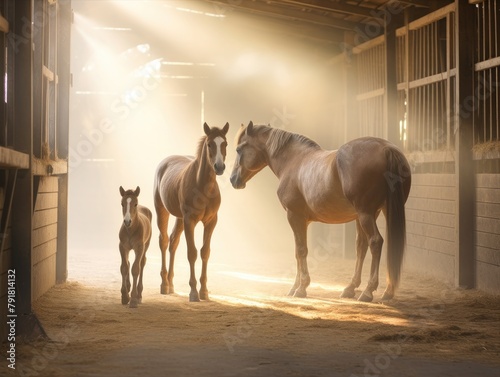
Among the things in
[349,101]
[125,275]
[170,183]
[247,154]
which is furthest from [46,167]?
[349,101]

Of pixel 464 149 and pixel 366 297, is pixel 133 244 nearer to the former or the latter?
pixel 366 297

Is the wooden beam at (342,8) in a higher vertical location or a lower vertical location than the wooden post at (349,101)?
higher

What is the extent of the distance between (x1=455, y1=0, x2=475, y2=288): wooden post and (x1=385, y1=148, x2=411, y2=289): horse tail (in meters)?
1.34

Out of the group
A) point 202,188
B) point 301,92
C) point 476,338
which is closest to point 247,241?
point 301,92

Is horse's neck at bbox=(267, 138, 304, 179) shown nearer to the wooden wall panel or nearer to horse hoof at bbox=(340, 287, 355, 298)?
horse hoof at bbox=(340, 287, 355, 298)

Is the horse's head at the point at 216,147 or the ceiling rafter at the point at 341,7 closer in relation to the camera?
the horse's head at the point at 216,147

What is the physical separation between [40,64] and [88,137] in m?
14.1

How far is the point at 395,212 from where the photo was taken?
24.5ft

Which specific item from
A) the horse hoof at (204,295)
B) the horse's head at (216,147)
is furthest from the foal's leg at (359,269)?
the horse's head at (216,147)

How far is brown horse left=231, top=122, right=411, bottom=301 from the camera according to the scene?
7.50 meters

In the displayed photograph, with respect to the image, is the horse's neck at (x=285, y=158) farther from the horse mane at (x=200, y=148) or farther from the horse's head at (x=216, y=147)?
the horse's head at (x=216, y=147)

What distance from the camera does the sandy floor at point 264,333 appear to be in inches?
181

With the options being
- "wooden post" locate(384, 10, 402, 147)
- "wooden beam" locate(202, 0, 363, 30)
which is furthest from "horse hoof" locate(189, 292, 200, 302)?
"wooden beam" locate(202, 0, 363, 30)

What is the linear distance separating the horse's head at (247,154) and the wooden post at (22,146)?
3743 millimetres
